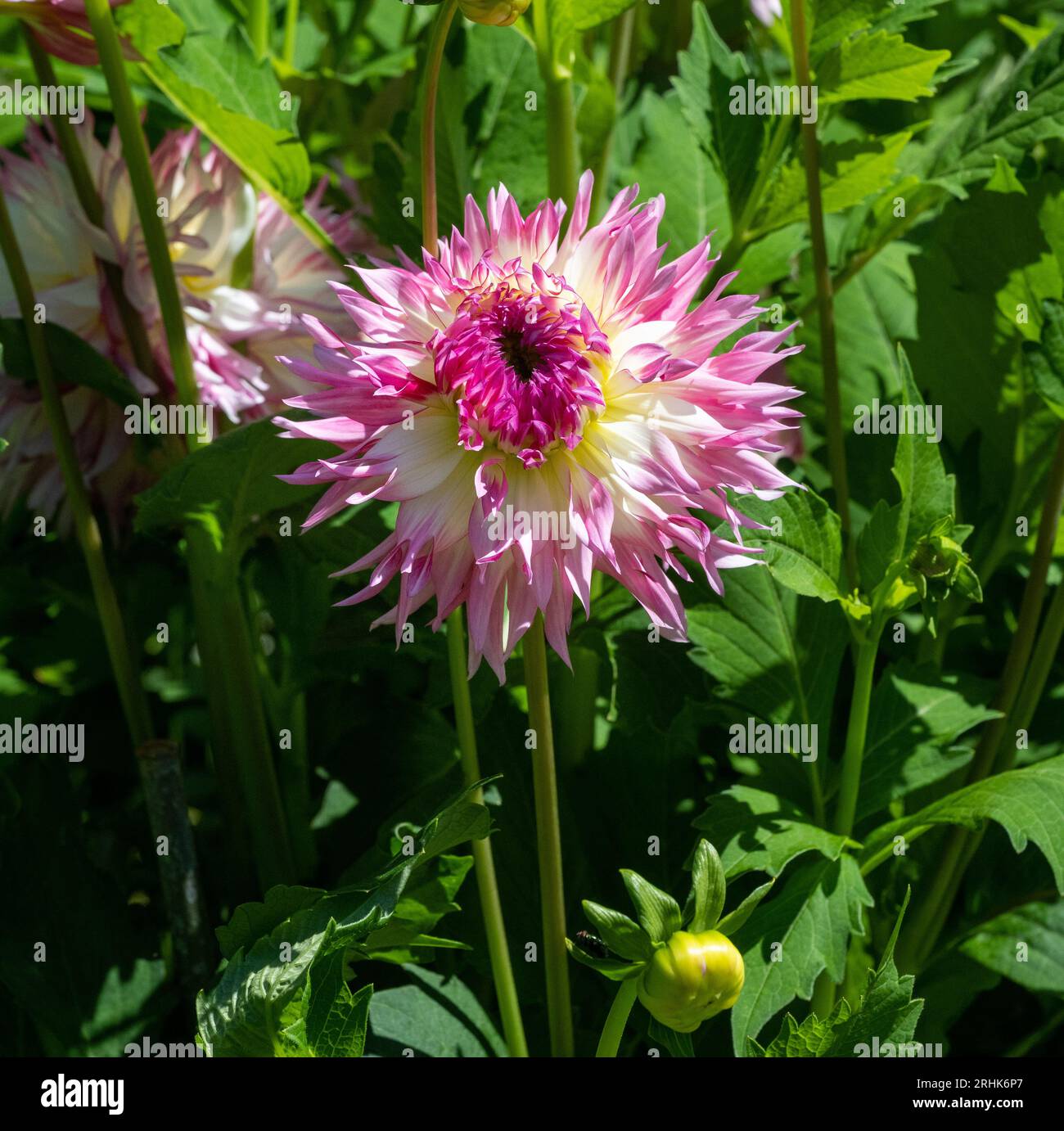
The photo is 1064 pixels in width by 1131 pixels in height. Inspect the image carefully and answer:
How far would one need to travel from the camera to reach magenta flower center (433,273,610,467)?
564 mm

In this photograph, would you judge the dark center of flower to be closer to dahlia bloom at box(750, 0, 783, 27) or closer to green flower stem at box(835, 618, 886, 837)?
green flower stem at box(835, 618, 886, 837)

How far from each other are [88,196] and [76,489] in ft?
0.63

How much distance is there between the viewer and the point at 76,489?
0.75 meters

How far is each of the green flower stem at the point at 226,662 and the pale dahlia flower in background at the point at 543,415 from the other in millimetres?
181

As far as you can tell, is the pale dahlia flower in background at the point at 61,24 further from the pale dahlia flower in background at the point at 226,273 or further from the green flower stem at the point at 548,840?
the green flower stem at the point at 548,840

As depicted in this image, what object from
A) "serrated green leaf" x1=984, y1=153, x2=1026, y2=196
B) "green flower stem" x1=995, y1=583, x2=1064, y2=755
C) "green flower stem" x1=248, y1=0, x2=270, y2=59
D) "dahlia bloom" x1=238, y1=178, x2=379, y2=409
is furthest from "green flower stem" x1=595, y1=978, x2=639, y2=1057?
"green flower stem" x1=248, y1=0, x2=270, y2=59

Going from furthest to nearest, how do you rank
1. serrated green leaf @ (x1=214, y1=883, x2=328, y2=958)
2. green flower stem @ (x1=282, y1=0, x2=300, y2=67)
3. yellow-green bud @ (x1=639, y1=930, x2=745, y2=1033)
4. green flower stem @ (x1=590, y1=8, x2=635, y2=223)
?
green flower stem @ (x1=282, y1=0, x2=300, y2=67) < green flower stem @ (x1=590, y1=8, x2=635, y2=223) < serrated green leaf @ (x1=214, y1=883, x2=328, y2=958) < yellow-green bud @ (x1=639, y1=930, x2=745, y2=1033)

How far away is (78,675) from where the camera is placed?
0.95 metres

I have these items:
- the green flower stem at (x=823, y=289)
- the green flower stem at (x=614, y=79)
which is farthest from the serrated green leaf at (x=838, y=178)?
the green flower stem at (x=614, y=79)

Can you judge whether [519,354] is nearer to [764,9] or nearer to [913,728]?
[913,728]

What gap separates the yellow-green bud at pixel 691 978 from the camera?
539 millimetres
